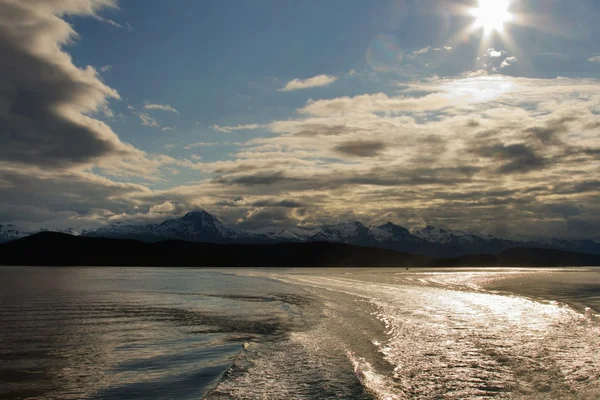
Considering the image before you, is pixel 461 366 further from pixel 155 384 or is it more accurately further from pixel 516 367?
pixel 155 384

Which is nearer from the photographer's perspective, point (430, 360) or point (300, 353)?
point (430, 360)

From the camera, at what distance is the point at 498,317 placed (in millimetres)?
41250

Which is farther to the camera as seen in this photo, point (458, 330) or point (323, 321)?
point (323, 321)

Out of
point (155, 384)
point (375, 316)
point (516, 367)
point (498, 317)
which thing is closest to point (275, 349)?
point (155, 384)

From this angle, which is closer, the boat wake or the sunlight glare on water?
the boat wake

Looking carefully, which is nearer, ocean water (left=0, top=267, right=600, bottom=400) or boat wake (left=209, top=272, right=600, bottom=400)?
boat wake (left=209, top=272, right=600, bottom=400)

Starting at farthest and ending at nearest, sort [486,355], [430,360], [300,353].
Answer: [300,353], [486,355], [430,360]

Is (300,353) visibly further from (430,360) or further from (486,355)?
(486,355)

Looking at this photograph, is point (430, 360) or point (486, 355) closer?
point (430, 360)

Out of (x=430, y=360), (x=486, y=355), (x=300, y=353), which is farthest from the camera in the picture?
(x=300, y=353)

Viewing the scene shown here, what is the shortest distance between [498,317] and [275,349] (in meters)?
23.5

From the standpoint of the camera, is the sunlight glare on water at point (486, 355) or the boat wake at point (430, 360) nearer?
the boat wake at point (430, 360)

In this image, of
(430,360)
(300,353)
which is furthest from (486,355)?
(300,353)

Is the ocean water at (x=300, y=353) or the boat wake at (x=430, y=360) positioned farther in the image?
the ocean water at (x=300, y=353)
